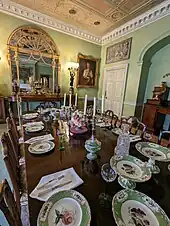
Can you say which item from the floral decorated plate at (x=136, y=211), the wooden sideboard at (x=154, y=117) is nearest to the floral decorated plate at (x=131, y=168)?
the floral decorated plate at (x=136, y=211)

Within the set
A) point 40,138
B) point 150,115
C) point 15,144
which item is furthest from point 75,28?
point 15,144

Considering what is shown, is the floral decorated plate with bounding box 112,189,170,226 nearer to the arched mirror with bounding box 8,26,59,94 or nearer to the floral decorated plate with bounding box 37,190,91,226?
the floral decorated plate with bounding box 37,190,91,226

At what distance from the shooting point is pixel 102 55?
16.3ft

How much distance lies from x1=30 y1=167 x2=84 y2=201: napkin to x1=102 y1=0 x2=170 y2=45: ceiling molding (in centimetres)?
392

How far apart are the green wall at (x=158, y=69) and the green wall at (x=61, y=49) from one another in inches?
83.9

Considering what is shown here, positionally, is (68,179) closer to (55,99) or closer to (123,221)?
(123,221)

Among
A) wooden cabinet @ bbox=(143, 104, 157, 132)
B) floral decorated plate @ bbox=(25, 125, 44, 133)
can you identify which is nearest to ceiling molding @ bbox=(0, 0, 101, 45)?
wooden cabinet @ bbox=(143, 104, 157, 132)

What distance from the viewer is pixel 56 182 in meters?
0.77

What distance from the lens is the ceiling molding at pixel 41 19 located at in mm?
3152

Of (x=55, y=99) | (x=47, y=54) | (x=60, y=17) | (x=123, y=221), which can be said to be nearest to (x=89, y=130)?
(x=123, y=221)

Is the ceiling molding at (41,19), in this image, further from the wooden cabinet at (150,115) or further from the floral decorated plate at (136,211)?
the floral decorated plate at (136,211)

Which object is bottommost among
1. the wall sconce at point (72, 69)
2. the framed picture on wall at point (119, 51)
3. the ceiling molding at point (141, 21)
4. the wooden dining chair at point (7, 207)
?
the wooden dining chair at point (7, 207)

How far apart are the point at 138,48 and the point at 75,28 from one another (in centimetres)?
219

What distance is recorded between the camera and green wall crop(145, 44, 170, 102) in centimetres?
341
